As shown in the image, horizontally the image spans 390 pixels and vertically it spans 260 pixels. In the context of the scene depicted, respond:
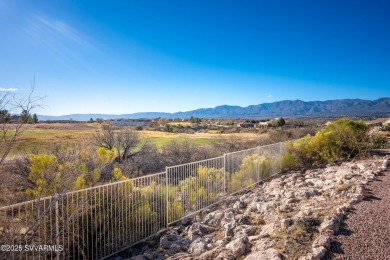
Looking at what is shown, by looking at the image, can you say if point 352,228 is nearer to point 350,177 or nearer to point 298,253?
point 298,253

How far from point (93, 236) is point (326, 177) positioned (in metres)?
7.52

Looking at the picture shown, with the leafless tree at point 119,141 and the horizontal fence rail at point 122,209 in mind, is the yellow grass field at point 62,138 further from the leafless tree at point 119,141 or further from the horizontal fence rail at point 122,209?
the horizontal fence rail at point 122,209

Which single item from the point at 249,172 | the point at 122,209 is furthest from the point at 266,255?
the point at 249,172

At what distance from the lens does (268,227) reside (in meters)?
5.82

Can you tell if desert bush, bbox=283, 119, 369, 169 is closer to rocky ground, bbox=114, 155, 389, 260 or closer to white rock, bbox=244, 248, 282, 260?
rocky ground, bbox=114, 155, 389, 260

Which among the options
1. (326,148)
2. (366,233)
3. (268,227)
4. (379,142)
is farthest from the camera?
(379,142)

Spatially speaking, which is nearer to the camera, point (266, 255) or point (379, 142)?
point (266, 255)

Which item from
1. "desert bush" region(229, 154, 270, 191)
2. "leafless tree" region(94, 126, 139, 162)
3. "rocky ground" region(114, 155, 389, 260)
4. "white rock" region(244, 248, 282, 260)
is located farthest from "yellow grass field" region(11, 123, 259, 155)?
"desert bush" region(229, 154, 270, 191)

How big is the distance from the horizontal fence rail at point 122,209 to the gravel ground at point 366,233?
12.1ft

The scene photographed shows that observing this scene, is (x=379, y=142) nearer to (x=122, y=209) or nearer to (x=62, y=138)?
(x=122, y=209)

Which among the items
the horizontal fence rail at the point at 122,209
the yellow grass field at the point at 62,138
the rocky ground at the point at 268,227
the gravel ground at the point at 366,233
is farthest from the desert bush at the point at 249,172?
the yellow grass field at the point at 62,138

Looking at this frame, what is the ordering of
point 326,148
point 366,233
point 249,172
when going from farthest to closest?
point 326,148
point 249,172
point 366,233

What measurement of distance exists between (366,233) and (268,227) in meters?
1.65

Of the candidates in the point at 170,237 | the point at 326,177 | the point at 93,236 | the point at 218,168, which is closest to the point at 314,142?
the point at 326,177
